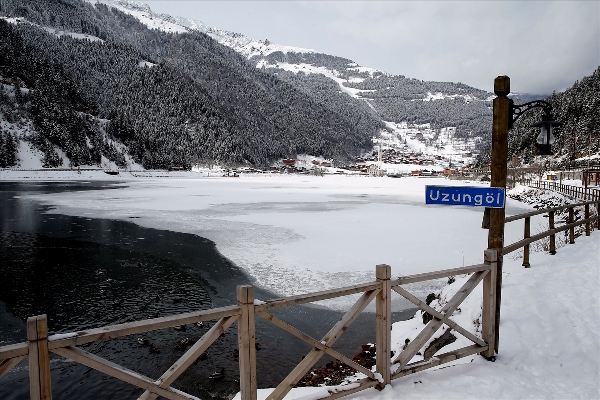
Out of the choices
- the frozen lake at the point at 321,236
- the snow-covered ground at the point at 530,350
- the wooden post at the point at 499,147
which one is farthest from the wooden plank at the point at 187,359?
the frozen lake at the point at 321,236

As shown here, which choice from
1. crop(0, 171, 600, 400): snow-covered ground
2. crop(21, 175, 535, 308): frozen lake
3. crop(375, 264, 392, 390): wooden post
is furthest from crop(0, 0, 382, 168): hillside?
crop(375, 264, 392, 390): wooden post

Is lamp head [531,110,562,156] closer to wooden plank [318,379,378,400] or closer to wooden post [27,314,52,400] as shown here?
wooden plank [318,379,378,400]

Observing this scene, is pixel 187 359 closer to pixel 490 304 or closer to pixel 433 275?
pixel 433 275

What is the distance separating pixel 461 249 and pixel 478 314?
31.1 ft

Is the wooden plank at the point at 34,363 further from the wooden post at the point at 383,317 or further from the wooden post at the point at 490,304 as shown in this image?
the wooden post at the point at 490,304

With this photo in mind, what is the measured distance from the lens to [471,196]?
17.1 ft

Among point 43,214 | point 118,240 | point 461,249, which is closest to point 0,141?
point 43,214

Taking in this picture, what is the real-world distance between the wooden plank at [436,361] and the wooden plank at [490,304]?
0.12 metres

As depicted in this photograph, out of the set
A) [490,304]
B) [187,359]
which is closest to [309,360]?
[187,359]

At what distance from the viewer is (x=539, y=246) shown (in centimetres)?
1522

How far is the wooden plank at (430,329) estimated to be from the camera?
4.72 meters

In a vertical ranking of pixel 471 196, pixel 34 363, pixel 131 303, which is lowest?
pixel 131 303

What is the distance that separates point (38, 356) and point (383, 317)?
3.16 meters

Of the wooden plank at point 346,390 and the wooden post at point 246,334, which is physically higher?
the wooden post at point 246,334
